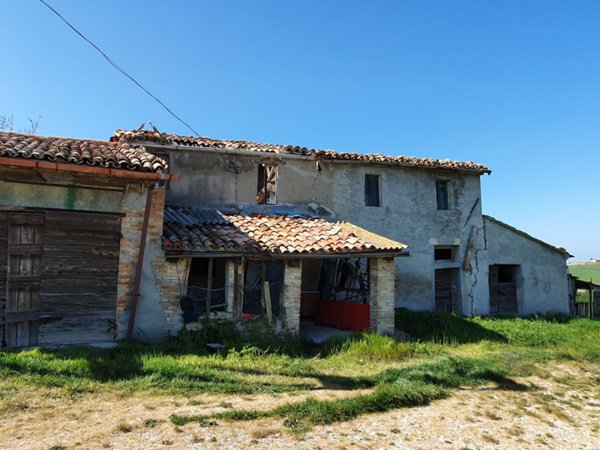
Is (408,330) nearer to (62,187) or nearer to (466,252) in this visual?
(466,252)

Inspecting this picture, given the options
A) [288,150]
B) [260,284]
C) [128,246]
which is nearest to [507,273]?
[288,150]

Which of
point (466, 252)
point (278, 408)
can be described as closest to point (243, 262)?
point (278, 408)

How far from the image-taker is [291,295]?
34.5 feet

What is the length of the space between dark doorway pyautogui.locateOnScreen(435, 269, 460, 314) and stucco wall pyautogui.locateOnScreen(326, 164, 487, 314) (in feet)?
0.92

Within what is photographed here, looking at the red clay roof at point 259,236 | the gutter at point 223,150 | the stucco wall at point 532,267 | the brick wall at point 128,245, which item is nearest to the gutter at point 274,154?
the gutter at point 223,150

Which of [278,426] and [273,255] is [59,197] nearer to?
[273,255]

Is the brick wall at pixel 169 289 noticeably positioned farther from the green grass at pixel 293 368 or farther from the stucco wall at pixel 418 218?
the stucco wall at pixel 418 218

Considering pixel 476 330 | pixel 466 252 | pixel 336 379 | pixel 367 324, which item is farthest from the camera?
pixel 466 252

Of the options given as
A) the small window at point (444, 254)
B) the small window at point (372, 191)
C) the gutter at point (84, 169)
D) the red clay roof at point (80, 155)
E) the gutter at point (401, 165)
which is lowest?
the small window at point (444, 254)

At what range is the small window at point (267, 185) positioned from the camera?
47.3 feet

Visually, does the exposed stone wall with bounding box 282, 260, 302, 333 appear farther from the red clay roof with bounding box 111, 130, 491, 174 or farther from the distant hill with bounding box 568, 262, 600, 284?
the distant hill with bounding box 568, 262, 600, 284

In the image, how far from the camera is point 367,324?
38.2 feet

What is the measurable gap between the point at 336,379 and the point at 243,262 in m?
3.95

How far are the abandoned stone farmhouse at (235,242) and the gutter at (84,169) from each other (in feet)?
0.08
